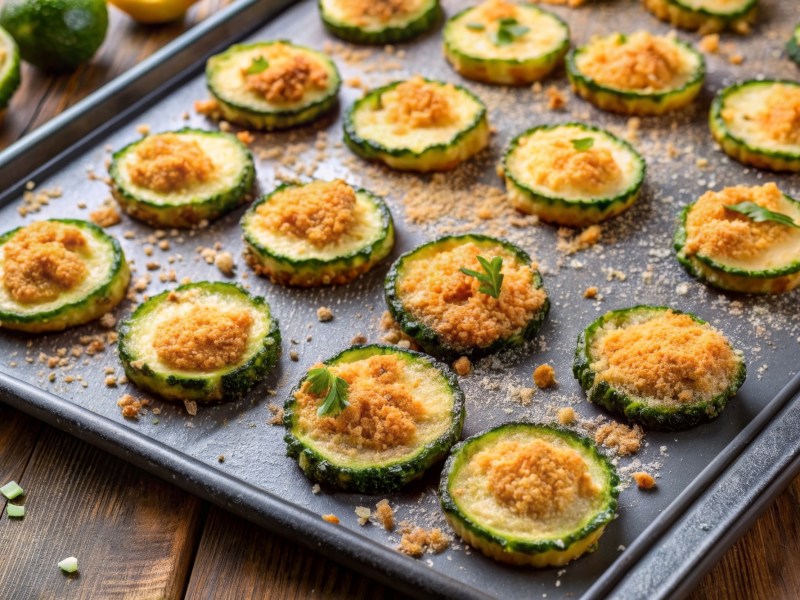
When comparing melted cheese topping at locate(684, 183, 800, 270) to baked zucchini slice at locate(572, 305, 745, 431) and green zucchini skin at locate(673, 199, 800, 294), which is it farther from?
baked zucchini slice at locate(572, 305, 745, 431)

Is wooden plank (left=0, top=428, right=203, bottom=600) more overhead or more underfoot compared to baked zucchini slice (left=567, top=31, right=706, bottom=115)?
more underfoot

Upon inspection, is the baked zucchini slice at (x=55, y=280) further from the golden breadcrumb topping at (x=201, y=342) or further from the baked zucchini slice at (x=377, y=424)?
the baked zucchini slice at (x=377, y=424)

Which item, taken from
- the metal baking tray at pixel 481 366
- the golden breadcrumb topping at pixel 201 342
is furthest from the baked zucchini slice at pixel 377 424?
the golden breadcrumb topping at pixel 201 342

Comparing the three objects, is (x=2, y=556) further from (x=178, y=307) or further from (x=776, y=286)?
(x=776, y=286)

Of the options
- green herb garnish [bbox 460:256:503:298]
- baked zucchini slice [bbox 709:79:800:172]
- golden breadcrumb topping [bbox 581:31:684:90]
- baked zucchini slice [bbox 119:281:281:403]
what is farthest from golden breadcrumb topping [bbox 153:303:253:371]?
baked zucchini slice [bbox 709:79:800:172]

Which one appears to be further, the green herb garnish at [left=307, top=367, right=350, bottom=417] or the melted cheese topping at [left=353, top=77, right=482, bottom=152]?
the melted cheese topping at [left=353, top=77, right=482, bottom=152]

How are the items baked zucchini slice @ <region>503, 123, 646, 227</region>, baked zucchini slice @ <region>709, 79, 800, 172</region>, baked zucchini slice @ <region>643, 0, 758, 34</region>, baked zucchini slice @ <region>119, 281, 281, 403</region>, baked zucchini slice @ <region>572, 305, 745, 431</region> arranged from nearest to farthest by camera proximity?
baked zucchini slice @ <region>572, 305, 745, 431</region>, baked zucchini slice @ <region>119, 281, 281, 403</region>, baked zucchini slice @ <region>503, 123, 646, 227</region>, baked zucchini slice @ <region>709, 79, 800, 172</region>, baked zucchini slice @ <region>643, 0, 758, 34</region>

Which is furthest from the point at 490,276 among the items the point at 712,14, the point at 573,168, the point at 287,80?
the point at 712,14
